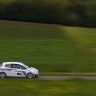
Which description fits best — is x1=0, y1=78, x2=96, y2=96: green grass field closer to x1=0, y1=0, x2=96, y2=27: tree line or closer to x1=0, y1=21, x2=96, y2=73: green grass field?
x1=0, y1=21, x2=96, y2=73: green grass field

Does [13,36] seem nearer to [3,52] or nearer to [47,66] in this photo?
[3,52]

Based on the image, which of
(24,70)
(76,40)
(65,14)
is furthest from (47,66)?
(65,14)

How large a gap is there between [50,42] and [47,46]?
1.70m

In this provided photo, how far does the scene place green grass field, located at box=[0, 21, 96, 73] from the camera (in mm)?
33963

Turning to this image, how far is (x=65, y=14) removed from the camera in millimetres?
54531

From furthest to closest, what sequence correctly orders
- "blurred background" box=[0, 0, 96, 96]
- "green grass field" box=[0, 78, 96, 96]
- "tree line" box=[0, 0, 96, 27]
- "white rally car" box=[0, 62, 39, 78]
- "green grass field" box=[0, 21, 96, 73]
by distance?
"tree line" box=[0, 0, 96, 27]
"green grass field" box=[0, 21, 96, 73]
"white rally car" box=[0, 62, 39, 78]
"blurred background" box=[0, 0, 96, 96]
"green grass field" box=[0, 78, 96, 96]

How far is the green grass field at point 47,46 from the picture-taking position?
34.0 m

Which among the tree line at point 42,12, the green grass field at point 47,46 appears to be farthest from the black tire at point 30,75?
the tree line at point 42,12

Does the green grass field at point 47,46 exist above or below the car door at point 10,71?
above

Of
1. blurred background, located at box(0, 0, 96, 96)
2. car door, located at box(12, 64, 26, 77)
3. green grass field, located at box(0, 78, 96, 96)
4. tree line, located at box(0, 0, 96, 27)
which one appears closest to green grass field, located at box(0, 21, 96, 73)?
blurred background, located at box(0, 0, 96, 96)

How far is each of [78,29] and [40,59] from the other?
1618cm

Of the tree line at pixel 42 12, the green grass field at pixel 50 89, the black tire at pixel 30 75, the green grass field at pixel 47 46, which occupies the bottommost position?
the green grass field at pixel 50 89

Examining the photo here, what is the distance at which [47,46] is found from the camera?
134 feet

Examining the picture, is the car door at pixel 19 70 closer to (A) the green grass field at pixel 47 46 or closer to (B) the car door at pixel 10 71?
(B) the car door at pixel 10 71
